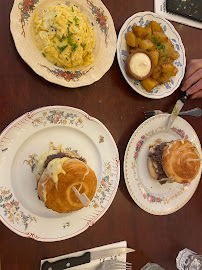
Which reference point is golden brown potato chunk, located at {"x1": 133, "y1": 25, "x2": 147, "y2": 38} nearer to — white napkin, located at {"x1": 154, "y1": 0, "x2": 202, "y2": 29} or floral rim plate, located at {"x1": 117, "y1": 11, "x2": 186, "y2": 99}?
floral rim plate, located at {"x1": 117, "y1": 11, "x2": 186, "y2": 99}

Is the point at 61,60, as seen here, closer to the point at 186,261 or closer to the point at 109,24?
the point at 109,24

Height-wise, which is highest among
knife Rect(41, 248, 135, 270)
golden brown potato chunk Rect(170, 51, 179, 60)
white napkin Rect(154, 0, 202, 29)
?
white napkin Rect(154, 0, 202, 29)

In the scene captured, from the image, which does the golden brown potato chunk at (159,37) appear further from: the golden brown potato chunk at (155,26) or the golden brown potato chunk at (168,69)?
the golden brown potato chunk at (168,69)

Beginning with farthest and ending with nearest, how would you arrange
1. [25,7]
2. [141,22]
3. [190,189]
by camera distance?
[190,189] < [141,22] < [25,7]

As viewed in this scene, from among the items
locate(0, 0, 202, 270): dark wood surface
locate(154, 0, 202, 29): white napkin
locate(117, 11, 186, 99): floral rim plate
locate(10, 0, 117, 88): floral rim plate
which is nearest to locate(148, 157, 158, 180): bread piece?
locate(0, 0, 202, 270): dark wood surface

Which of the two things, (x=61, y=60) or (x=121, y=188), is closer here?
(x=61, y=60)

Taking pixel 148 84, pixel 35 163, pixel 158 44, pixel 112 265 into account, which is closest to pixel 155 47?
pixel 158 44

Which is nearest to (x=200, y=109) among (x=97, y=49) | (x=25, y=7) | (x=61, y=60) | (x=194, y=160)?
(x=194, y=160)
